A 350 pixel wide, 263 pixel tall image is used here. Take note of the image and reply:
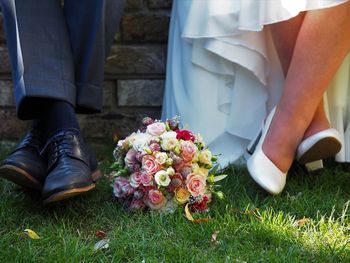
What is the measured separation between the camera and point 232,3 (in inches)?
61.9

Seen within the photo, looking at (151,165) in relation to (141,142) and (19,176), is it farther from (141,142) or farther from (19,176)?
(19,176)

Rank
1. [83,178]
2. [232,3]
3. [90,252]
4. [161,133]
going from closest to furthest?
[90,252] < [83,178] < [161,133] < [232,3]

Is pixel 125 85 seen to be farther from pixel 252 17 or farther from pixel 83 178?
pixel 83 178

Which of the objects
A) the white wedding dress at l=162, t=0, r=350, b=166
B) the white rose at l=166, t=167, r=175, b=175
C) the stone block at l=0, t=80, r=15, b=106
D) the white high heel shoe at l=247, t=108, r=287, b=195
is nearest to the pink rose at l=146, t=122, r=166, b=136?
the white rose at l=166, t=167, r=175, b=175

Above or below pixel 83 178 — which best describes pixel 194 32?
above

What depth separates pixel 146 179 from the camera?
4.13ft

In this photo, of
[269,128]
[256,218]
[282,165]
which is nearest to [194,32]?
[269,128]

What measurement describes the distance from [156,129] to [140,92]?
656 millimetres

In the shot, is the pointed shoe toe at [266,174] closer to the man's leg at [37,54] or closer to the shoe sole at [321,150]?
the shoe sole at [321,150]

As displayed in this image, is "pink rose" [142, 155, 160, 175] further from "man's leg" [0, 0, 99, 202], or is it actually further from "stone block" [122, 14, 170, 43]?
"stone block" [122, 14, 170, 43]

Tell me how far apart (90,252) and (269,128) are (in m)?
0.62

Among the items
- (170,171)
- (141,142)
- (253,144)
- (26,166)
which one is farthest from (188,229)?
(253,144)

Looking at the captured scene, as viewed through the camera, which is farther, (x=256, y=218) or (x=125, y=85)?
(x=125, y=85)

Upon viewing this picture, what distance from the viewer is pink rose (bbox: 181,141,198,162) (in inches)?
50.5
